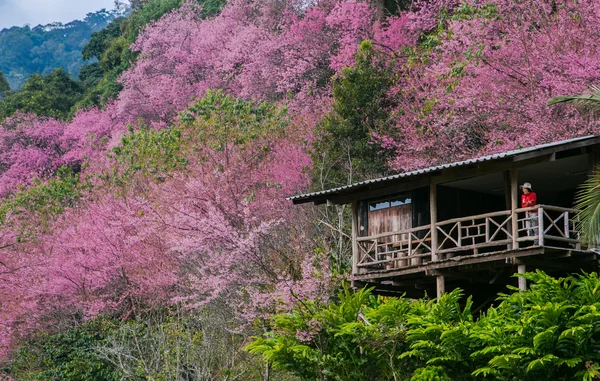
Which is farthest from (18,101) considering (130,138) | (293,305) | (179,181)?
(293,305)

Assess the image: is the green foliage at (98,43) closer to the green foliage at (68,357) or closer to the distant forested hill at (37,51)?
the green foliage at (68,357)

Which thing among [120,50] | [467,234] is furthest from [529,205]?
[120,50]

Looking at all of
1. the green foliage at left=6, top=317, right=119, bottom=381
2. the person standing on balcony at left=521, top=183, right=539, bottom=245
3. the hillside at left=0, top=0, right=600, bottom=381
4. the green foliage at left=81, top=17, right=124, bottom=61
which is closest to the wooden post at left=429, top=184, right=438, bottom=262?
the hillside at left=0, top=0, right=600, bottom=381

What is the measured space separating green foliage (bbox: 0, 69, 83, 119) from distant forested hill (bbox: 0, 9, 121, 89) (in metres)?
49.5

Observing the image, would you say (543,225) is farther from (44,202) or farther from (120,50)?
(120,50)

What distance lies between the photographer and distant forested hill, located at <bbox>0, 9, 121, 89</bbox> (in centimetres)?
10725

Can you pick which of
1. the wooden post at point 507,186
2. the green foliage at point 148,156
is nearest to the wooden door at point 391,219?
the wooden post at point 507,186

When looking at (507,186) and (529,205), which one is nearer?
(529,205)

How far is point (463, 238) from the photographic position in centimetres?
1742

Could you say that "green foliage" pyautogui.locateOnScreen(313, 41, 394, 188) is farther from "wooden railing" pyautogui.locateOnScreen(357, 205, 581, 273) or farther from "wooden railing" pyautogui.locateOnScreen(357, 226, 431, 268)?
"wooden railing" pyautogui.locateOnScreen(357, 205, 581, 273)

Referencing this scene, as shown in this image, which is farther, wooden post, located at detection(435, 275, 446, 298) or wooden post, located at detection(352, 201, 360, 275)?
wooden post, located at detection(352, 201, 360, 275)

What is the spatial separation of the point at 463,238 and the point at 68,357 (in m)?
12.5

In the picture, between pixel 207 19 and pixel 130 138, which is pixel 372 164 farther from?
pixel 207 19

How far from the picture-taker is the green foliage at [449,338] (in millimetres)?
13898
